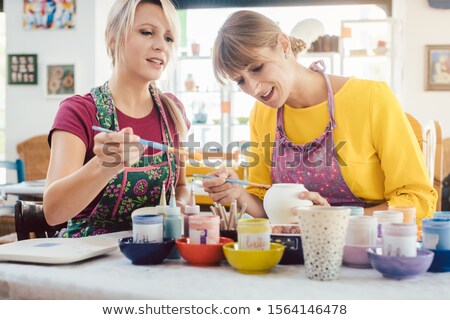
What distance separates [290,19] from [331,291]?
6.01 meters

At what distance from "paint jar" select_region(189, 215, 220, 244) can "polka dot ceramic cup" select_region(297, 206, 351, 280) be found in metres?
0.24

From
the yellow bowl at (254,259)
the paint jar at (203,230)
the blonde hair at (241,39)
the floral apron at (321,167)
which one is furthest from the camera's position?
the floral apron at (321,167)

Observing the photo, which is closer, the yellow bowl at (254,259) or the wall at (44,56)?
the yellow bowl at (254,259)

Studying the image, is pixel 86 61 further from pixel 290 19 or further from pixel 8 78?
pixel 290 19

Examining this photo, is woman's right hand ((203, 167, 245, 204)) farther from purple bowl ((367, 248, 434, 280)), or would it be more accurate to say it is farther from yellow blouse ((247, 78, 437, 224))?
purple bowl ((367, 248, 434, 280))

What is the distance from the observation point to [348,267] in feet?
3.92

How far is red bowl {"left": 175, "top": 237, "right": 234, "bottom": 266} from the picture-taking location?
1203 mm

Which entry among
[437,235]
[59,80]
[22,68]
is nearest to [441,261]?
[437,235]

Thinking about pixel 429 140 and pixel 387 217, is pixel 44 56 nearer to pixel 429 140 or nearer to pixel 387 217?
pixel 429 140

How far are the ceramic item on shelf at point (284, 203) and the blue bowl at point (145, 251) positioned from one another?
0.37m

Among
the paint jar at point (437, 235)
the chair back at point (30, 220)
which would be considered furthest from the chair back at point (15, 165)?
the paint jar at point (437, 235)

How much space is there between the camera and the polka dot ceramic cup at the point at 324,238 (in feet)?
3.50

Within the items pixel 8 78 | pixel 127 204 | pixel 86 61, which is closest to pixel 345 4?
pixel 86 61

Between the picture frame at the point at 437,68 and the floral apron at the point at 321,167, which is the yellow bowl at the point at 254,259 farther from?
the picture frame at the point at 437,68
